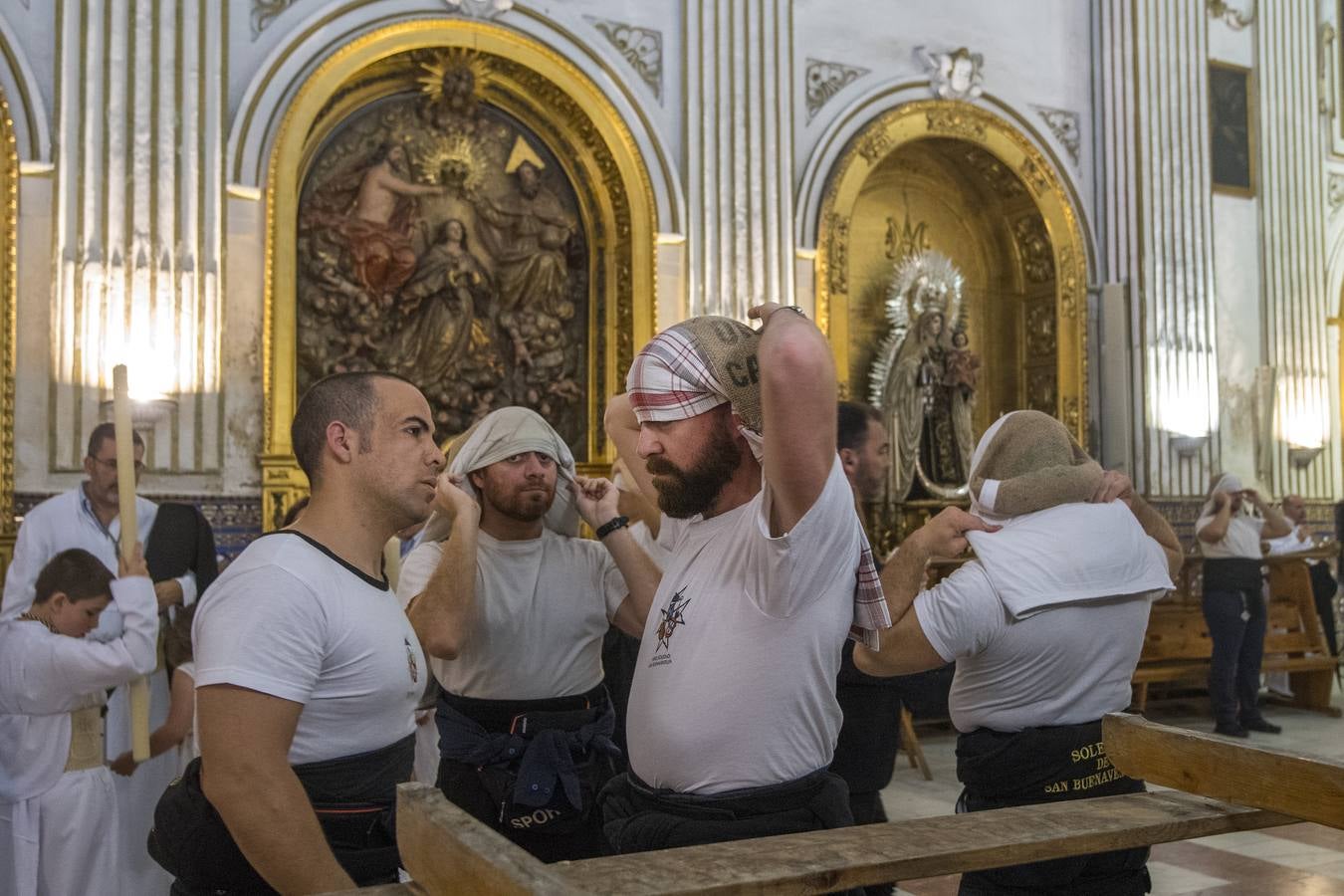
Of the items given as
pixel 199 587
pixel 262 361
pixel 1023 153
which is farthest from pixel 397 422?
pixel 1023 153

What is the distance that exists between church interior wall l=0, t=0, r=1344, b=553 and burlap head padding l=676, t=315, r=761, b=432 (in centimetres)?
636

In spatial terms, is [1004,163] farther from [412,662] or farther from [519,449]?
[412,662]

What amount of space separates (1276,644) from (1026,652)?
747cm

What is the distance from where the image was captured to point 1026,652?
2.77 metres

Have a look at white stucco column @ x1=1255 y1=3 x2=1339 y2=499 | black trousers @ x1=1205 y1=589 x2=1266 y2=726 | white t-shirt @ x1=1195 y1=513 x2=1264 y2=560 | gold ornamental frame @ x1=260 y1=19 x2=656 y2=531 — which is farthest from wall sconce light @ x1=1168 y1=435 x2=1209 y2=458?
gold ornamental frame @ x1=260 y1=19 x2=656 y2=531

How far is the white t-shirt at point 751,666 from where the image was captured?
195cm

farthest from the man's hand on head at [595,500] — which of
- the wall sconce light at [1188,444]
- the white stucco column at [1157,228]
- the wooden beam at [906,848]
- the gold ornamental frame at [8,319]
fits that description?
the wall sconce light at [1188,444]

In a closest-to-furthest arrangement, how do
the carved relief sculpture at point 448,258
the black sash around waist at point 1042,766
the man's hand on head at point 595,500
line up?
the black sash around waist at point 1042,766 < the man's hand on head at point 595,500 < the carved relief sculpture at point 448,258

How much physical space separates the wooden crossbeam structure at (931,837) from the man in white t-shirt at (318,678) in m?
0.59

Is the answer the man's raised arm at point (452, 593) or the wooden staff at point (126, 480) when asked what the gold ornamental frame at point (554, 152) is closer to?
the wooden staff at point (126, 480)

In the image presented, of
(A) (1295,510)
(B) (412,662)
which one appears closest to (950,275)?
(A) (1295,510)

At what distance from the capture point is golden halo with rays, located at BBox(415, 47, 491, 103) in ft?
29.7

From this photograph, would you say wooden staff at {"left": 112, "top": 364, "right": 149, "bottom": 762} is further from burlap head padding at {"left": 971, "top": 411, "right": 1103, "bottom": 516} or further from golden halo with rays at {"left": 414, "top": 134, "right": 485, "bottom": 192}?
golden halo with rays at {"left": 414, "top": 134, "right": 485, "bottom": 192}

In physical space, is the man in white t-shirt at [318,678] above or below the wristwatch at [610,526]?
below
